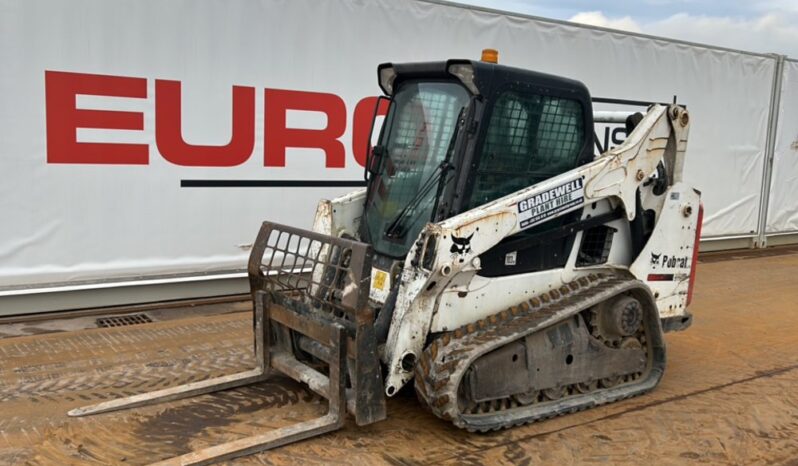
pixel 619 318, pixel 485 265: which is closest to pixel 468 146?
pixel 485 265

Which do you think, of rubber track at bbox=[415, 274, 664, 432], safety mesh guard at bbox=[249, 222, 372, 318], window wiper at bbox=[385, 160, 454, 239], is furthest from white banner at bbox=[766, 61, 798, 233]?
safety mesh guard at bbox=[249, 222, 372, 318]

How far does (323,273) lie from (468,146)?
131cm

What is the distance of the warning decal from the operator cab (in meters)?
0.16

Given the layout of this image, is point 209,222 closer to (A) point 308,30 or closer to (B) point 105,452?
(A) point 308,30

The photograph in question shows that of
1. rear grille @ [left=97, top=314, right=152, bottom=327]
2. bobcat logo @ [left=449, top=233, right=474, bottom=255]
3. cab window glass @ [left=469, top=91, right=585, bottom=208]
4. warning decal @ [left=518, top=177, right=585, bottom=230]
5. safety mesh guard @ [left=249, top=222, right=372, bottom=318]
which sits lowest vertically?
rear grille @ [left=97, top=314, right=152, bottom=327]

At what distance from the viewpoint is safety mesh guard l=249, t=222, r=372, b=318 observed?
3.76m

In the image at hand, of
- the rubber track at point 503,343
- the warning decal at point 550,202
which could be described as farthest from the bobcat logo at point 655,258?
the warning decal at point 550,202

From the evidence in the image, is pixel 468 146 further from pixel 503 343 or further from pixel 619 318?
pixel 619 318

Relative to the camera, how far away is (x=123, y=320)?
6324 millimetres

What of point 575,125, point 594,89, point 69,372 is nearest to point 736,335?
point 575,125

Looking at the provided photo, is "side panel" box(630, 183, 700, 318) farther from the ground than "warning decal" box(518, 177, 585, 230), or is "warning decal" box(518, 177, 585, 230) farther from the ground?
"warning decal" box(518, 177, 585, 230)

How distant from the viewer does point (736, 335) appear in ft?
20.9

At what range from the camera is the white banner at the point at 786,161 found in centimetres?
1162

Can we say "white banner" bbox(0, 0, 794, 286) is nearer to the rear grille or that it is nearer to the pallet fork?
the rear grille
